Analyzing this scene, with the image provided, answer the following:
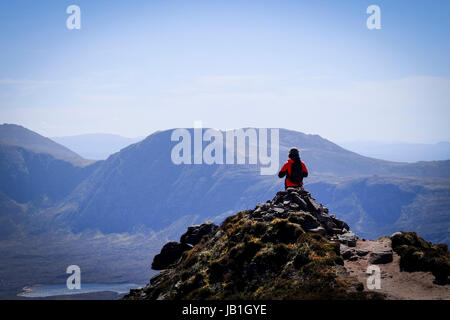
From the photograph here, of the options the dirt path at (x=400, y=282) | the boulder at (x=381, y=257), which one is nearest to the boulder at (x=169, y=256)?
the dirt path at (x=400, y=282)

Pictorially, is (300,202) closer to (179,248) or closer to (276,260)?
(276,260)

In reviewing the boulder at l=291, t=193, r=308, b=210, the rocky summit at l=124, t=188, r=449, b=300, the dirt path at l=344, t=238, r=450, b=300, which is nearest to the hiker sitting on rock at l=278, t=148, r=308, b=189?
the rocky summit at l=124, t=188, r=449, b=300

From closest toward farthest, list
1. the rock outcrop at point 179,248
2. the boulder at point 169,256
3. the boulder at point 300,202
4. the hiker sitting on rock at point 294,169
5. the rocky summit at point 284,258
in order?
the rocky summit at point 284,258, the hiker sitting on rock at point 294,169, the boulder at point 300,202, the rock outcrop at point 179,248, the boulder at point 169,256

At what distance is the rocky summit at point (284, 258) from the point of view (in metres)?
35.1

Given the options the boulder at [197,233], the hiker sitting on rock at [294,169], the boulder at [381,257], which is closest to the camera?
the boulder at [381,257]

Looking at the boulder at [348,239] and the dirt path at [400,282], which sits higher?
the boulder at [348,239]

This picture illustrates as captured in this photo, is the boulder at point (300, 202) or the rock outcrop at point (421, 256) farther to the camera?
the boulder at point (300, 202)

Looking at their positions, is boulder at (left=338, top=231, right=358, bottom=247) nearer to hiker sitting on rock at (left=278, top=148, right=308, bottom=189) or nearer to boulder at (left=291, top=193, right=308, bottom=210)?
boulder at (left=291, top=193, right=308, bottom=210)

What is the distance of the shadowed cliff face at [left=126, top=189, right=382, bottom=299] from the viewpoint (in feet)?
116

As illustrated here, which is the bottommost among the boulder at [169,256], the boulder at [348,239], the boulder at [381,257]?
the boulder at [169,256]

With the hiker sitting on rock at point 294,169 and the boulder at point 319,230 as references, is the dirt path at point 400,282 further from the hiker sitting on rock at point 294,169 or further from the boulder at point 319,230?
the hiker sitting on rock at point 294,169
